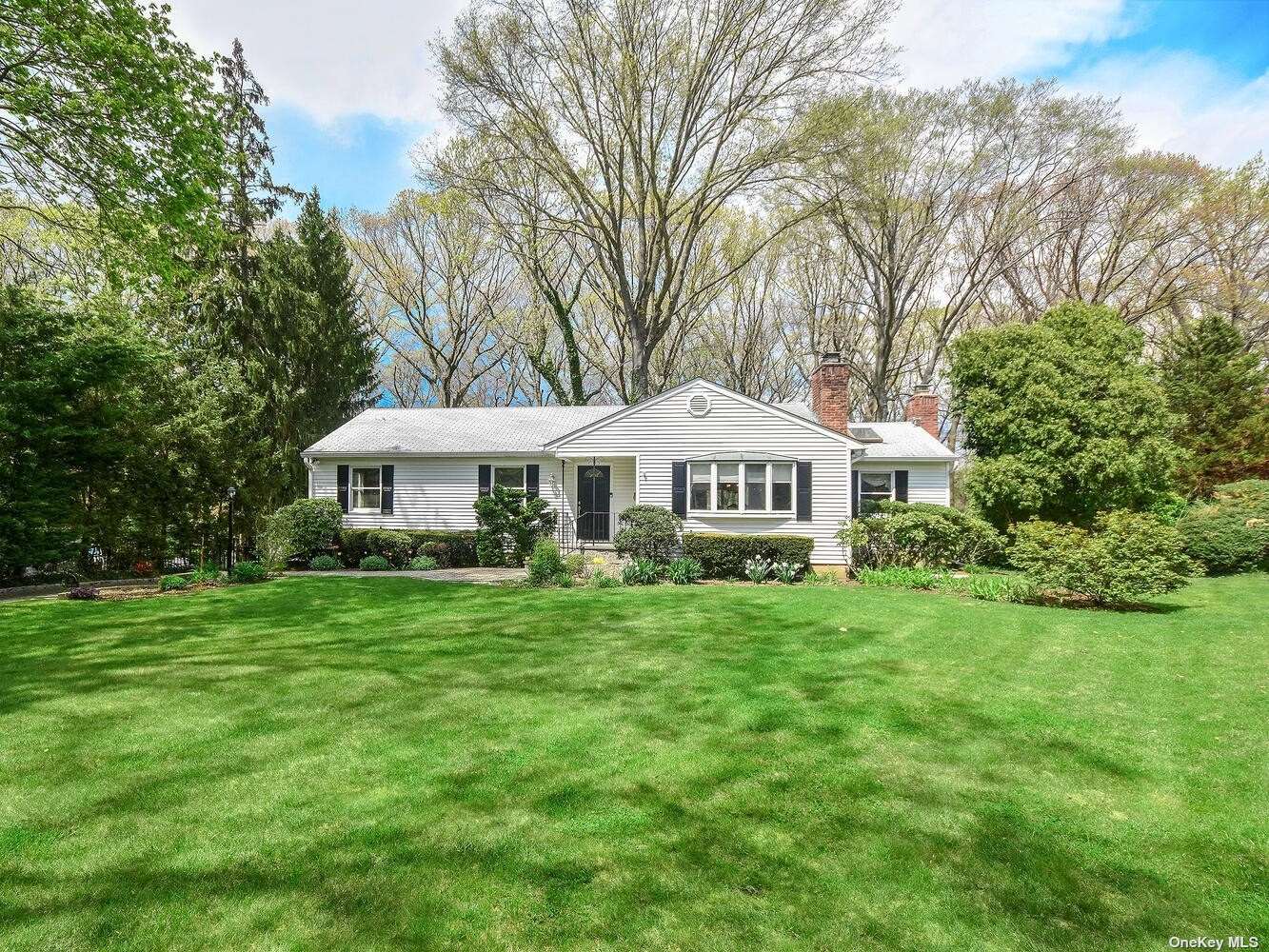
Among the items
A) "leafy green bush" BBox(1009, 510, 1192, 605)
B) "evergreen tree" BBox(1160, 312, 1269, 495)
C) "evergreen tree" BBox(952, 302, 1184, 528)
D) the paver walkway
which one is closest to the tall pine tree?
the paver walkway

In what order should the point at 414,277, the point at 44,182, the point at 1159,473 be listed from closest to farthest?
the point at 44,182 < the point at 1159,473 < the point at 414,277

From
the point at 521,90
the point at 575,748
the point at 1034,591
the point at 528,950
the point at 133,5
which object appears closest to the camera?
the point at 528,950

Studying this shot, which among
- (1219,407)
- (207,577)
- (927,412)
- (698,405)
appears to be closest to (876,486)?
(927,412)

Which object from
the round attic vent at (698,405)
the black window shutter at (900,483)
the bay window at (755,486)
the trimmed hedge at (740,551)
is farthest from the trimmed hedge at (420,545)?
the black window shutter at (900,483)

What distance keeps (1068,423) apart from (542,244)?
21159 mm

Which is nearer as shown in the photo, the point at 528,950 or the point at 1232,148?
the point at 528,950

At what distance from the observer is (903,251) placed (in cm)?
2505

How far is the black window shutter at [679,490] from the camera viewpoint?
1570cm

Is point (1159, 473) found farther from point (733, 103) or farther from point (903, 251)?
point (733, 103)

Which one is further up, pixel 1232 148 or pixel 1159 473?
pixel 1232 148

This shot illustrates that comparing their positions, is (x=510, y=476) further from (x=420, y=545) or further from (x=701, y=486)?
(x=701, y=486)

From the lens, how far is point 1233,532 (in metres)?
13.2

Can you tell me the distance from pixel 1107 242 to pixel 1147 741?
91.7 ft

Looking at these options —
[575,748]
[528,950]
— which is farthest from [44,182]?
[528,950]
